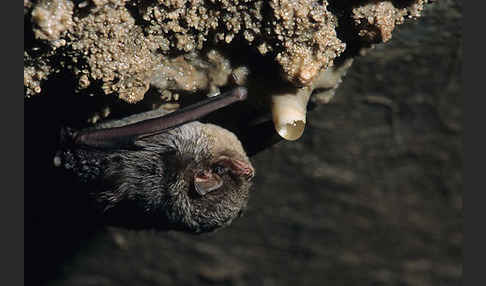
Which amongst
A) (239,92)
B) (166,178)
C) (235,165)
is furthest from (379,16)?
(166,178)

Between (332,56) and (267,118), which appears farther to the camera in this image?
(267,118)

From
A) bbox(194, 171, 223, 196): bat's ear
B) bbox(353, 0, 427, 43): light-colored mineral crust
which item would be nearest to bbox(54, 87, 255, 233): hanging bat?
bbox(194, 171, 223, 196): bat's ear

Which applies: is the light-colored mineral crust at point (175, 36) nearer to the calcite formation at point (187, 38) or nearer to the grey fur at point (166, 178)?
the calcite formation at point (187, 38)

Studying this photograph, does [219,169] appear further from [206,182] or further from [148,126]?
[148,126]

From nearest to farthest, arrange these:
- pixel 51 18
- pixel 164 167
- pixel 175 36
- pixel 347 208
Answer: pixel 51 18, pixel 175 36, pixel 164 167, pixel 347 208

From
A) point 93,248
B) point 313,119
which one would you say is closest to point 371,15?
point 313,119

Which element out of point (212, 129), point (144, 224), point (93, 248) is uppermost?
point (212, 129)

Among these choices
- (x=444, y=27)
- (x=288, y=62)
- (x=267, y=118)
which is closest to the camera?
(x=288, y=62)

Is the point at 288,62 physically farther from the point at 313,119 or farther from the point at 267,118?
the point at 313,119
